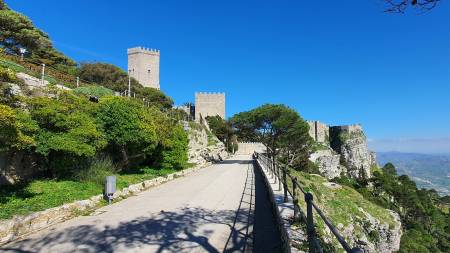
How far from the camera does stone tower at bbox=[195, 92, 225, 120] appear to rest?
249 ft

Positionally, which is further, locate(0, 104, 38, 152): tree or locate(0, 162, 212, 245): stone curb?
locate(0, 104, 38, 152): tree

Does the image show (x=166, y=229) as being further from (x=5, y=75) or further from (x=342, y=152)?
(x=342, y=152)

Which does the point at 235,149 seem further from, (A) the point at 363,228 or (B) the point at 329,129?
(A) the point at 363,228

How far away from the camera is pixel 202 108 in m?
76.4

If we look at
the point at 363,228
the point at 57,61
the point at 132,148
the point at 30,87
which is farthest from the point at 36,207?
the point at 57,61

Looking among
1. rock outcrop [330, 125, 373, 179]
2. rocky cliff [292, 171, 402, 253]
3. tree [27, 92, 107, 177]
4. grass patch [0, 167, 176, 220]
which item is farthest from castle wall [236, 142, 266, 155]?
tree [27, 92, 107, 177]

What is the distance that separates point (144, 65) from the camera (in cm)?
7444

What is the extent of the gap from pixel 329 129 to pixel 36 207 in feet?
236

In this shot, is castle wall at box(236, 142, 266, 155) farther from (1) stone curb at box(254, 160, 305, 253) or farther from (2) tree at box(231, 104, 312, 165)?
(1) stone curb at box(254, 160, 305, 253)

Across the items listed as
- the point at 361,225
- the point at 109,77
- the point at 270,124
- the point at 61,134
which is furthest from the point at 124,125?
the point at 109,77

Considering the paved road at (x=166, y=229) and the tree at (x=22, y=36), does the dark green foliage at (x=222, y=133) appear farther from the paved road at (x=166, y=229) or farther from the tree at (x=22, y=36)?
the paved road at (x=166, y=229)

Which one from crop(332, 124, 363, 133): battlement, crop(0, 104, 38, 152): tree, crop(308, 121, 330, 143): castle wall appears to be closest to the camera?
crop(0, 104, 38, 152): tree

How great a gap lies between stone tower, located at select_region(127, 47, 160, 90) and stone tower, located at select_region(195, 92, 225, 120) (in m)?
9.36

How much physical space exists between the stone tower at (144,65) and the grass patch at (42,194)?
63.8 m
